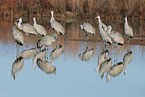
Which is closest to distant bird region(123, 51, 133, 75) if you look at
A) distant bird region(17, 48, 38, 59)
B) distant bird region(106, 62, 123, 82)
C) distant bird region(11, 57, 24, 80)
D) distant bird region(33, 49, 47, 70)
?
distant bird region(106, 62, 123, 82)

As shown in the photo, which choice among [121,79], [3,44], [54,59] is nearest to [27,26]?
[3,44]

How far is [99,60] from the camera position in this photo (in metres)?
9.97

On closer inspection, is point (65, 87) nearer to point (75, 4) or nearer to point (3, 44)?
point (3, 44)

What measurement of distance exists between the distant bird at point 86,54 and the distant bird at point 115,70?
132 centimetres

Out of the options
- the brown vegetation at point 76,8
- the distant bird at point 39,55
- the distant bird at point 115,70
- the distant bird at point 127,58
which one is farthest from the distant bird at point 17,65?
the brown vegetation at point 76,8

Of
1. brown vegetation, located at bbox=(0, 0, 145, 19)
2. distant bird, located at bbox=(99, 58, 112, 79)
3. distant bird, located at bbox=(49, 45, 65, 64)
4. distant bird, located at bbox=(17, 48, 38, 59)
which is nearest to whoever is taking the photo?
distant bird, located at bbox=(99, 58, 112, 79)

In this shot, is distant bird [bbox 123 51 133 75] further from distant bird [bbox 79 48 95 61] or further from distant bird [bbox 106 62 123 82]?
distant bird [bbox 79 48 95 61]

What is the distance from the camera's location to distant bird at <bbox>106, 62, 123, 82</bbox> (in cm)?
808

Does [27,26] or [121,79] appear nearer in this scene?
[121,79]

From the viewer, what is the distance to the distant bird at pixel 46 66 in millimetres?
8617

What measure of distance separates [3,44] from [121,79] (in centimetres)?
674

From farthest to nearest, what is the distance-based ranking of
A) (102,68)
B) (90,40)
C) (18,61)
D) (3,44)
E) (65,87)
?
(90,40) < (3,44) < (18,61) < (102,68) < (65,87)

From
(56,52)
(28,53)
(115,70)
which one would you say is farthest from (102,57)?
(28,53)

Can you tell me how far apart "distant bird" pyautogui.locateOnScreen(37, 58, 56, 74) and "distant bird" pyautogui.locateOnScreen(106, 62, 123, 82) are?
1.27 metres
